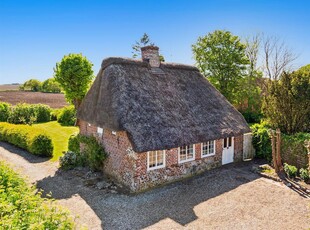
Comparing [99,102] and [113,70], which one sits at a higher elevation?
[113,70]

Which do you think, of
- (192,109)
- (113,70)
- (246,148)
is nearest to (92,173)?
(113,70)

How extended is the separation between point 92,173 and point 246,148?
11222 millimetres

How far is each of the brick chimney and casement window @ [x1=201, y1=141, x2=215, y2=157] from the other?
6.43 meters

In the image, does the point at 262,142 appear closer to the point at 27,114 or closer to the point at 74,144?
the point at 74,144

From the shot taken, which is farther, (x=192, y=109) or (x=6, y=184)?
(x=192, y=109)

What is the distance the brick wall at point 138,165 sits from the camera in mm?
12906

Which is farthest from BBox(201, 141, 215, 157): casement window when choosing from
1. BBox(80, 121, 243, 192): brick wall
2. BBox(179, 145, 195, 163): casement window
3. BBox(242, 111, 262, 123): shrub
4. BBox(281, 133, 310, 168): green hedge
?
BBox(242, 111, 262, 123): shrub

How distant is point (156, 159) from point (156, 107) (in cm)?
304

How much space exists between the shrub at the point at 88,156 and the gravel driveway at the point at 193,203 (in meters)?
1.04

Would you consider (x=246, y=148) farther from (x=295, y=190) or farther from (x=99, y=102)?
(x=99, y=102)

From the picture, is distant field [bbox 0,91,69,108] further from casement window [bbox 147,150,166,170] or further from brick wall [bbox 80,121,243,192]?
casement window [bbox 147,150,166,170]

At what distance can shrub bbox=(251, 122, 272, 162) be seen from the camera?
58.3 ft

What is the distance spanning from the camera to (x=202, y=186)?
13711mm

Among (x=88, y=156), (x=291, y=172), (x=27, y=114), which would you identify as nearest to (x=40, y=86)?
(x=27, y=114)
